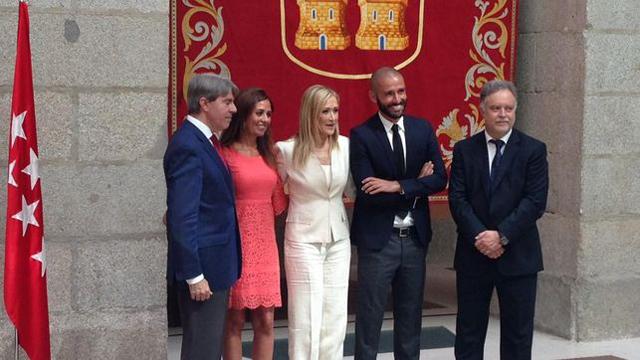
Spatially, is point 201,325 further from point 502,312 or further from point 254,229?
point 502,312

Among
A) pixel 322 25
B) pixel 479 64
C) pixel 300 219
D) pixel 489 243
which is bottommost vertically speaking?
pixel 489 243

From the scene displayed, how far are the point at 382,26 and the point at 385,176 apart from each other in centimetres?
175

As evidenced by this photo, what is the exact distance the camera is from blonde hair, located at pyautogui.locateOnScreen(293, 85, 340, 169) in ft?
19.9

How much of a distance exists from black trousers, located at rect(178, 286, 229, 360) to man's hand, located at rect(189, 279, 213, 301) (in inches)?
3.2

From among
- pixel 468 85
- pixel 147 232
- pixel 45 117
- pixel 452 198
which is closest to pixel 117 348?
pixel 147 232

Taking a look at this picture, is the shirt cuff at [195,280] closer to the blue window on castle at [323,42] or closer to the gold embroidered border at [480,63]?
the blue window on castle at [323,42]

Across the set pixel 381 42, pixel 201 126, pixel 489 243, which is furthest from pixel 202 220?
pixel 381 42

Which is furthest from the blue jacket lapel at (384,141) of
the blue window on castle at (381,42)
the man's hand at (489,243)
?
the blue window on castle at (381,42)

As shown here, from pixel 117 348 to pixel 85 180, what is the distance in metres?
0.95

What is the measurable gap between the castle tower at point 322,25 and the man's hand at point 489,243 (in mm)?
1997

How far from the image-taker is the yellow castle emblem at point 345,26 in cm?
754

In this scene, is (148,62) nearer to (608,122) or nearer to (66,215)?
(66,215)

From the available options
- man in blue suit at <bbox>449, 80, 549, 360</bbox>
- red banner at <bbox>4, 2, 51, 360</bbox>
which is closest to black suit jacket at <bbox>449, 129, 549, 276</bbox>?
man in blue suit at <bbox>449, 80, 549, 360</bbox>

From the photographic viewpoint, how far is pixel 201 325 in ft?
17.6
